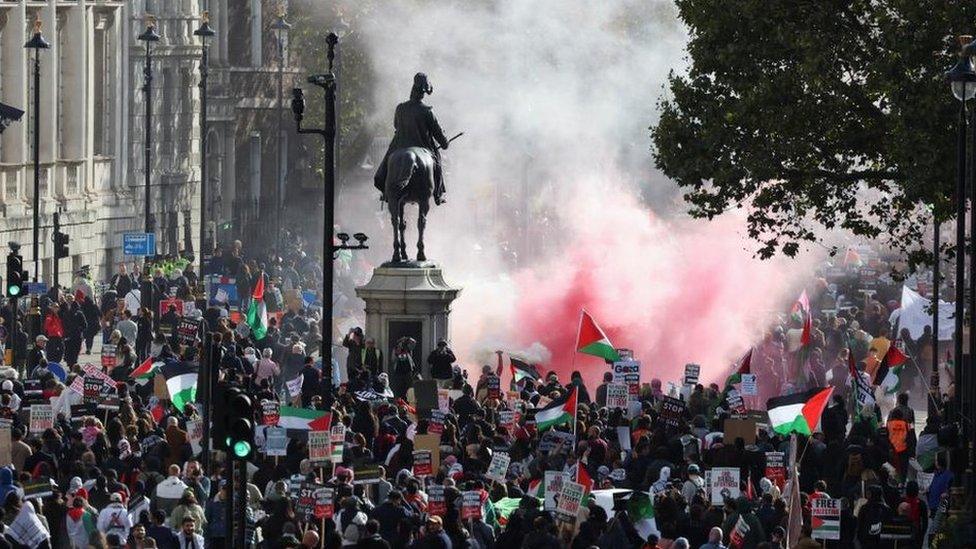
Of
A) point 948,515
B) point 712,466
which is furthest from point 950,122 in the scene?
point 948,515

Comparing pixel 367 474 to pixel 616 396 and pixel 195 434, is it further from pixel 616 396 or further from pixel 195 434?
pixel 616 396

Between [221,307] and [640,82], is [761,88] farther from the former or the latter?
[640,82]

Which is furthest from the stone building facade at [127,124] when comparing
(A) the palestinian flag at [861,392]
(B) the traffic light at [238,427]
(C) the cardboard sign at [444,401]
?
(B) the traffic light at [238,427]

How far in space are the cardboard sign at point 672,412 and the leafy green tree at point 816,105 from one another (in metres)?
4.59

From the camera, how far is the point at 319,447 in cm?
3078

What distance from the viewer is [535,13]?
92812 mm

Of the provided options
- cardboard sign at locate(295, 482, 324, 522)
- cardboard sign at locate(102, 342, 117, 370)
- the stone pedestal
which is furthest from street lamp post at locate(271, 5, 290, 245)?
cardboard sign at locate(295, 482, 324, 522)

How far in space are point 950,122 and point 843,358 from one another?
350 inches

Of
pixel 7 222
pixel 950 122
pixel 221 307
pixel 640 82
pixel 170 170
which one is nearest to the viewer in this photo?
pixel 950 122

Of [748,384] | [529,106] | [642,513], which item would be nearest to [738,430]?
[642,513]

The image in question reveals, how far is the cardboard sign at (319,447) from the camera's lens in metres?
30.7

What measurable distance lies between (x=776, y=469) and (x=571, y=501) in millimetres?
4063

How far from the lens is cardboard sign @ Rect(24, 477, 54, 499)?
28281 mm

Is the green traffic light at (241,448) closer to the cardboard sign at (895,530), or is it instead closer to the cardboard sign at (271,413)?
the cardboard sign at (895,530)
